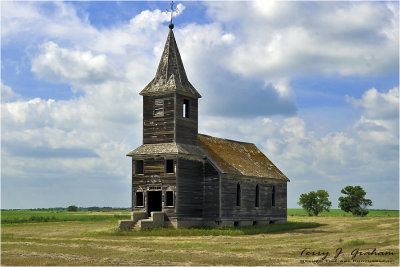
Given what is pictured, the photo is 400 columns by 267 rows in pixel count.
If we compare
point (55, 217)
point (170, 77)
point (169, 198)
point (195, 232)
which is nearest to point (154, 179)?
point (169, 198)

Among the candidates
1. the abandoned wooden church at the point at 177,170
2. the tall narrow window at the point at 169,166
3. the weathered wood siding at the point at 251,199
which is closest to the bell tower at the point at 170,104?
the abandoned wooden church at the point at 177,170

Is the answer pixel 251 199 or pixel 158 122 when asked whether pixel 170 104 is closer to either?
pixel 158 122

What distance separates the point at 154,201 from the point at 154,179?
2551 millimetres

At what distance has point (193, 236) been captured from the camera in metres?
37.2

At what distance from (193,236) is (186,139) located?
9.50m

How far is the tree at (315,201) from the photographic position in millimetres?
80688

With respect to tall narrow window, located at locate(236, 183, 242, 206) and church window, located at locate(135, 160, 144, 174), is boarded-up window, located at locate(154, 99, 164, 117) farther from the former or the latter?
tall narrow window, located at locate(236, 183, 242, 206)

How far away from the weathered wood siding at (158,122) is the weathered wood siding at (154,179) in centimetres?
189

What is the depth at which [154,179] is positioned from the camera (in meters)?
42.2

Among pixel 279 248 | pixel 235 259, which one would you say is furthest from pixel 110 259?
pixel 279 248

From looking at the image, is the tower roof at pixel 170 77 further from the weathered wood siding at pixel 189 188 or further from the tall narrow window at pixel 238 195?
the tall narrow window at pixel 238 195

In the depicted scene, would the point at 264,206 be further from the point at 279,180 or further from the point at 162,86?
the point at 162,86

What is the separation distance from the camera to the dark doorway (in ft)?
142

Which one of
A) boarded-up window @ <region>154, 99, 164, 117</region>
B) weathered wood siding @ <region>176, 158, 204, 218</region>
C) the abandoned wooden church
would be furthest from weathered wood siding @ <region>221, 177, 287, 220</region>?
boarded-up window @ <region>154, 99, 164, 117</region>
